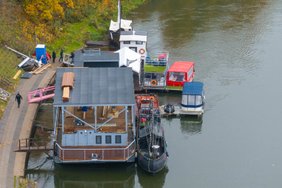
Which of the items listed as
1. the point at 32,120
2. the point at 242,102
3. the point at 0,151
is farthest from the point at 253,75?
the point at 0,151

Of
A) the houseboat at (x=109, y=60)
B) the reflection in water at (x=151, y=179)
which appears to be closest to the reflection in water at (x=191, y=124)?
the houseboat at (x=109, y=60)

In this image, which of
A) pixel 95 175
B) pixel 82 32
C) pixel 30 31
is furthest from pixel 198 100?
pixel 82 32

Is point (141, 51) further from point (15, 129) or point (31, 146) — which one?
point (31, 146)

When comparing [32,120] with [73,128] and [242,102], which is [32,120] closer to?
[73,128]

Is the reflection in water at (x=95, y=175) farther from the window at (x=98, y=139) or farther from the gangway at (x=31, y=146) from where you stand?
the window at (x=98, y=139)

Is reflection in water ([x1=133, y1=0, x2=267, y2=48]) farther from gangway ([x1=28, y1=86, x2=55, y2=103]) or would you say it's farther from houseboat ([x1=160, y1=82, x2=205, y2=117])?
gangway ([x1=28, y1=86, x2=55, y2=103])

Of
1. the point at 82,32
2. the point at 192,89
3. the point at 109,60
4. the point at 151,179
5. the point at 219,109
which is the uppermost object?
the point at 82,32
